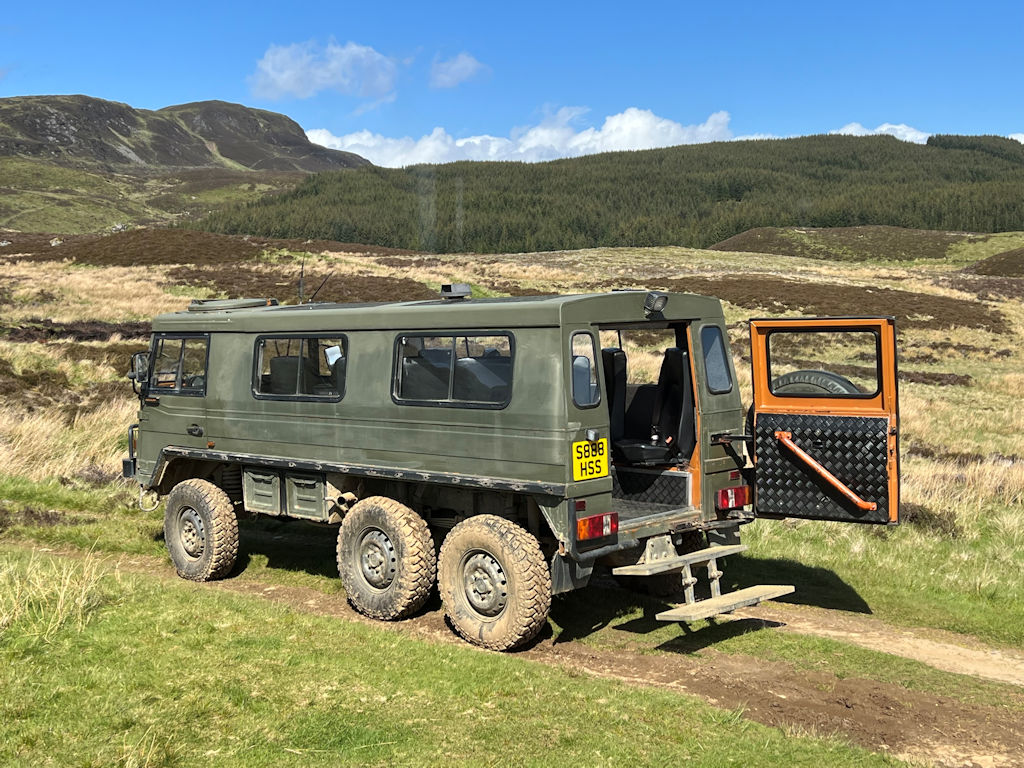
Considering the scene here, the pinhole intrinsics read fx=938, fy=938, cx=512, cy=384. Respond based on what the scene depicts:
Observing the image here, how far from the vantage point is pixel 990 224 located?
464 ft

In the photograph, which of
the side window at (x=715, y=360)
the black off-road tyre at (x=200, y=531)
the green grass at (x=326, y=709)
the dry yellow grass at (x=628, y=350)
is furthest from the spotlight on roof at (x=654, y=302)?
the dry yellow grass at (x=628, y=350)

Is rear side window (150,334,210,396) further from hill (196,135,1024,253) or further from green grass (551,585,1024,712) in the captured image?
hill (196,135,1024,253)

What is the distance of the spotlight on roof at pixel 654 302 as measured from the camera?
817 cm

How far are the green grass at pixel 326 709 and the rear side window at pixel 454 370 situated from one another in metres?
2.09

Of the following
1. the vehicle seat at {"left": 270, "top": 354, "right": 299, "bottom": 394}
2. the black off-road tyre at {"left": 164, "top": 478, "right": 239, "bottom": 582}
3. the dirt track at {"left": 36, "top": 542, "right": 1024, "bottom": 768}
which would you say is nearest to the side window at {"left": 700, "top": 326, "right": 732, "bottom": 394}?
the dirt track at {"left": 36, "top": 542, "right": 1024, "bottom": 768}

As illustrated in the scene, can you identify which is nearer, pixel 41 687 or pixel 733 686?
pixel 41 687

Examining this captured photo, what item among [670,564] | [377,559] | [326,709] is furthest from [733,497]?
[326,709]

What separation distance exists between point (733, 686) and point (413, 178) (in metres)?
182

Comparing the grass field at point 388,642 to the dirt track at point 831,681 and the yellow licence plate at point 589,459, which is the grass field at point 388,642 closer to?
the dirt track at point 831,681

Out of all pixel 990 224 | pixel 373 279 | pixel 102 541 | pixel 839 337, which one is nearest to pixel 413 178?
pixel 990 224

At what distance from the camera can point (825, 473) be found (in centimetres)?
816

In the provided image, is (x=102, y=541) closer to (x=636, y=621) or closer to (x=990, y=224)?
(x=636, y=621)

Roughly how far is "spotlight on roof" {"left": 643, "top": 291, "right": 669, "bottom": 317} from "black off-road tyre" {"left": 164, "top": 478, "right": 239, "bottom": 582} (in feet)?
16.7

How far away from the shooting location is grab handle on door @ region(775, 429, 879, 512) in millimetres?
8030
